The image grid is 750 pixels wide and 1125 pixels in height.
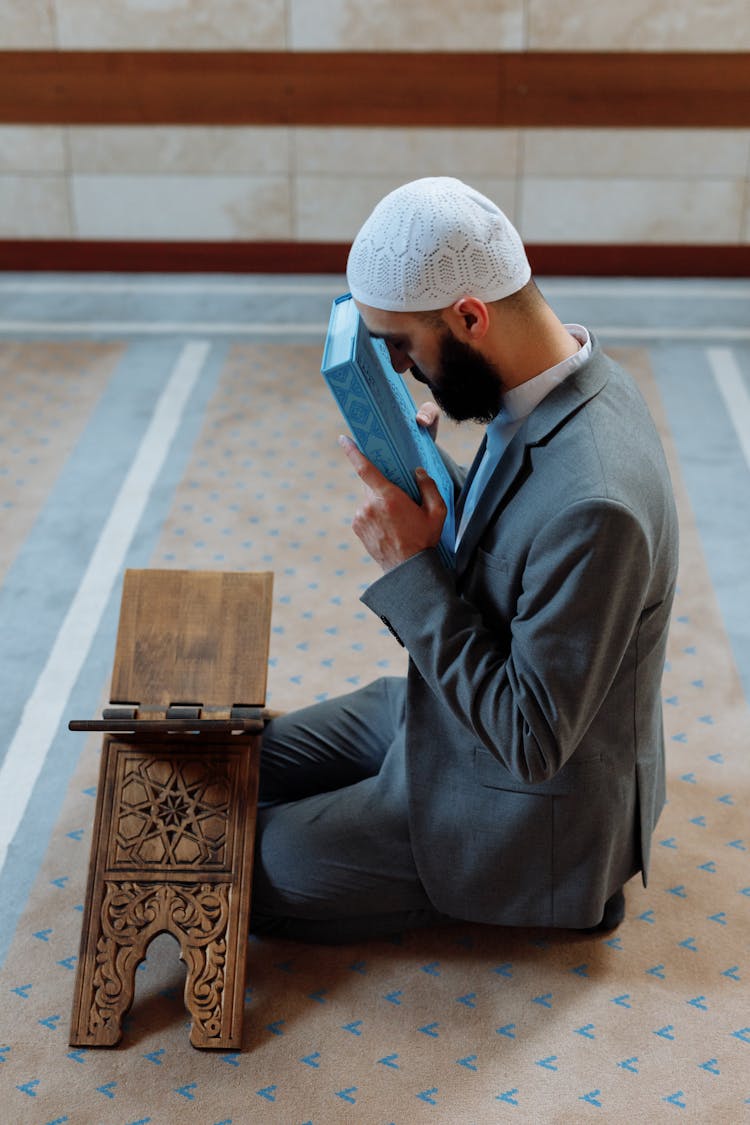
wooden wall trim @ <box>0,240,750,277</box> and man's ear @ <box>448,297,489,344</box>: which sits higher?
man's ear @ <box>448,297,489,344</box>

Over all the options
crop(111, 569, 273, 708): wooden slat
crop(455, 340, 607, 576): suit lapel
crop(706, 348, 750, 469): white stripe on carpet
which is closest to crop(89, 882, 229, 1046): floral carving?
crop(111, 569, 273, 708): wooden slat

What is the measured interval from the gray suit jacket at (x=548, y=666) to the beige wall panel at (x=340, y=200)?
4634mm

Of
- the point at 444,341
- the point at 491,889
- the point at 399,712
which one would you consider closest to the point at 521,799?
the point at 491,889

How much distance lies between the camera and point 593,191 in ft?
21.4

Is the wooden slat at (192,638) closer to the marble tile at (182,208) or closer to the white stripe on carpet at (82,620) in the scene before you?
the white stripe on carpet at (82,620)

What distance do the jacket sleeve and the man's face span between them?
0.26 meters

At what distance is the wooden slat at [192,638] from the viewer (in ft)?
8.25

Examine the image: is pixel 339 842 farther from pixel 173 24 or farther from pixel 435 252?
pixel 173 24

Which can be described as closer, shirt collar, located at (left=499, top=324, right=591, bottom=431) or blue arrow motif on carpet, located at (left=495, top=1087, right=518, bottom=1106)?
shirt collar, located at (left=499, top=324, right=591, bottom=431)

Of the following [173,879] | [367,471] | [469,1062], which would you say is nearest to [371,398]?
[367,471]

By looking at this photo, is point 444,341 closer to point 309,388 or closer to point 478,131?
point 309,388

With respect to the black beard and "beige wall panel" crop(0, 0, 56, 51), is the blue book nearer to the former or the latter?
the black beard

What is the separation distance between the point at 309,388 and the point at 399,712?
9.51 ft

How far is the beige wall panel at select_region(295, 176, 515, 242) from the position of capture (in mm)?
6574
